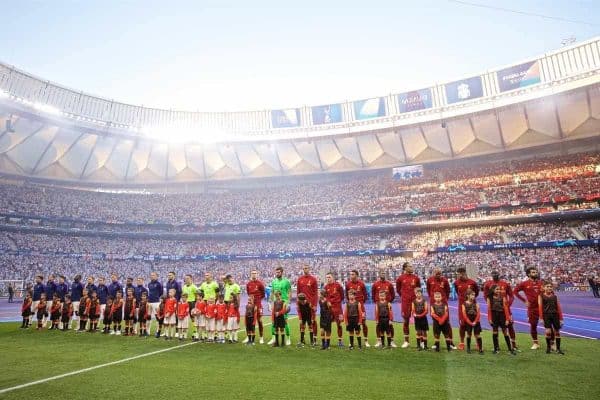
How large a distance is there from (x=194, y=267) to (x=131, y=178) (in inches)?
686

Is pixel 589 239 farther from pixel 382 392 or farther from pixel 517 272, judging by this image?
pixel 382 392

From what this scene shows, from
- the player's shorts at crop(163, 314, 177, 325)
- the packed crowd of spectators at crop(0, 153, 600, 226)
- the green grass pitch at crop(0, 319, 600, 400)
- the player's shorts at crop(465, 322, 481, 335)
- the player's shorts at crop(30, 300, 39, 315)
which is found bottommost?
the green grass pitch at crop(0, 319, 600, 400)

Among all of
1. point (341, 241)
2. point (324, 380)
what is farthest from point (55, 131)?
point (324, 380)

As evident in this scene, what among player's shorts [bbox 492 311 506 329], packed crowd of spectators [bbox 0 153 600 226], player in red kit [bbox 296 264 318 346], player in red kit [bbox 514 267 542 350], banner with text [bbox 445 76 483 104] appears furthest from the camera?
banner with text [bbox 445 76 483 104]

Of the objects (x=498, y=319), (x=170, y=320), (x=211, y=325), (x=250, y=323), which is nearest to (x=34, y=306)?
(x=170, y=320)

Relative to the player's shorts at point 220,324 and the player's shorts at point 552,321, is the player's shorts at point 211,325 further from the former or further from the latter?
the player's shorts at point 552,321

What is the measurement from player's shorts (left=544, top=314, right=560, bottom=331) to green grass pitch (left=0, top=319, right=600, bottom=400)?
629 mm

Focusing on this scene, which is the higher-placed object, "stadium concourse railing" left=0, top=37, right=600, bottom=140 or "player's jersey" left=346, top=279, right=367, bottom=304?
"stadium concourse railing" left=0, top=37, right=600, bottom=140

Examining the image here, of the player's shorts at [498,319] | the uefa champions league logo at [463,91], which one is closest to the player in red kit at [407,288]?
the player's shorts at [498,319]

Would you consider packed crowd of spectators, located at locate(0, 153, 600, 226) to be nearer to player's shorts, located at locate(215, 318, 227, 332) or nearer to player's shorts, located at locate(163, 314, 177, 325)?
player's shorts, located at locate(163, 314, 177, 325)

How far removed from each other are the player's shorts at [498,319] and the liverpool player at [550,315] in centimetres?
101

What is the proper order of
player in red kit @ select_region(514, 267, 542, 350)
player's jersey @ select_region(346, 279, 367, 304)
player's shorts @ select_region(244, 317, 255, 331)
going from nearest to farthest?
player in red kit @ select_region(514, 267, 542, 350), player's jersey @ select_region(346, 279, 367, 304), player's shorts @ select_region(244, 317, 255, 331)

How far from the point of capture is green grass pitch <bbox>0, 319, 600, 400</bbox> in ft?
19.6

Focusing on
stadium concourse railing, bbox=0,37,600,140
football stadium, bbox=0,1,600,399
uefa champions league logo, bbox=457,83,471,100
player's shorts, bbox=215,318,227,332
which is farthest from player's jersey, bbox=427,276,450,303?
uefa champions league logo, bbox=457,83,471,100
